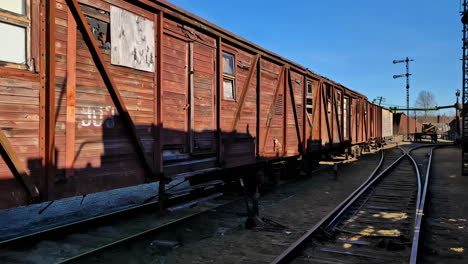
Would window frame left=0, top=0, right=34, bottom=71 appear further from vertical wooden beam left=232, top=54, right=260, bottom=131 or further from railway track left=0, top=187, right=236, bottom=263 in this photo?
vertical wooden beam left=232, top=54, right=260, bottom=131

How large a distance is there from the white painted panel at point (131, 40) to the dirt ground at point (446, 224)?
17.4ft

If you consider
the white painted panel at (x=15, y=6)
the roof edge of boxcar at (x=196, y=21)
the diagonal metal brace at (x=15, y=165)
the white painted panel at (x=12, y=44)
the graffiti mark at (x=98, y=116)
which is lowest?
the diagonal metal brace at (x=15, y=165)

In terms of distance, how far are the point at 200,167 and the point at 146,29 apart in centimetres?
291

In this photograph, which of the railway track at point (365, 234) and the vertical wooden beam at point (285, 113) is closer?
the railway track at point (365, 234)

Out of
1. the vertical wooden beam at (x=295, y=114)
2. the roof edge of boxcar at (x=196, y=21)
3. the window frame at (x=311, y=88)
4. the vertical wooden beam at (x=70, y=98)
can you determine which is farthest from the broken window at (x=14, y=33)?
the window frame at (x=311, y=88)

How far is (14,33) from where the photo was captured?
12.1 feet

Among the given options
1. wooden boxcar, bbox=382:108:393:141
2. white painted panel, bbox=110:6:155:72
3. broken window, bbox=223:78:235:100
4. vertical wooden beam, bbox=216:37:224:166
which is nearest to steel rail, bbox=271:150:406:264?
vertical wooden beam, bbox=216:37:224:166

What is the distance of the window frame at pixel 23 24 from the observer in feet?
11.8

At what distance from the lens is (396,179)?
40.1ft

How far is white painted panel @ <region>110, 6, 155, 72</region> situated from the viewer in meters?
4.91

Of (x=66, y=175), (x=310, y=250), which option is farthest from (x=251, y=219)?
(x=66, y=175)

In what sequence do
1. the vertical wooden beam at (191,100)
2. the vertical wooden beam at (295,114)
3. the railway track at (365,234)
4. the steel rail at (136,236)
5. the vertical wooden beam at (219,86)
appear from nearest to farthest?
the steel rail at (136,236)
the railway track at (365,234)
the vertical wooden beam at (191,100)
the vertical wooden beam at (219,86)
the vertical wooden beam at (295,114)

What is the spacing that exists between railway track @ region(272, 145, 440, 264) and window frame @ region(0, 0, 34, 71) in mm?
3901

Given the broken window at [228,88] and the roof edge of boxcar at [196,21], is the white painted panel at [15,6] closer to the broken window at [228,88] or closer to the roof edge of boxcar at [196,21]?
the roof edge of boxcar at [196,21]
